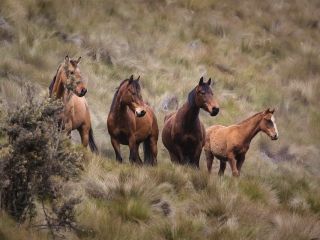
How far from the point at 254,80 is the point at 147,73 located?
12.6 feet

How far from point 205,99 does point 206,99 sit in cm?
2

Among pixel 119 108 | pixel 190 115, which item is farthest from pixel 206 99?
pixel 119 108

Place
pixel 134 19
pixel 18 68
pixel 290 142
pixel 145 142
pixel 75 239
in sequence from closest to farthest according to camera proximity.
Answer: pixel 75 239, pixel 145 142, pixel 18 68, pixel 290 142, pixel 134 19

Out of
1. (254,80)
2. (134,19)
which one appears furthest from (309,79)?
(134,19)

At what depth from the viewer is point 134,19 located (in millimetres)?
21531

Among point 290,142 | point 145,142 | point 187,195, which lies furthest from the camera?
point 290,142

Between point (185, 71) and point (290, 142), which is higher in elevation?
point (185, 71)

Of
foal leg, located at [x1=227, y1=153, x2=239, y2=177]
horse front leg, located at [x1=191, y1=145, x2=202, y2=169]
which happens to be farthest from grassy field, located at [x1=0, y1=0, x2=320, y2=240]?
horse front leg, located at [x1=191, y1=145, x2=202, y2=169]

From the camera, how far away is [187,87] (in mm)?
18688

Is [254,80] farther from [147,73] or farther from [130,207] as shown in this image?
[130,207]

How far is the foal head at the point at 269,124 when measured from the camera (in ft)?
40.6

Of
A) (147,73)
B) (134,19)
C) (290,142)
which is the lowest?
(290,142)

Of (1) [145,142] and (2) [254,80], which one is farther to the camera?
(2) [254,80]

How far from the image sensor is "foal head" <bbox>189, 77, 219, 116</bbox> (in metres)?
11.2
